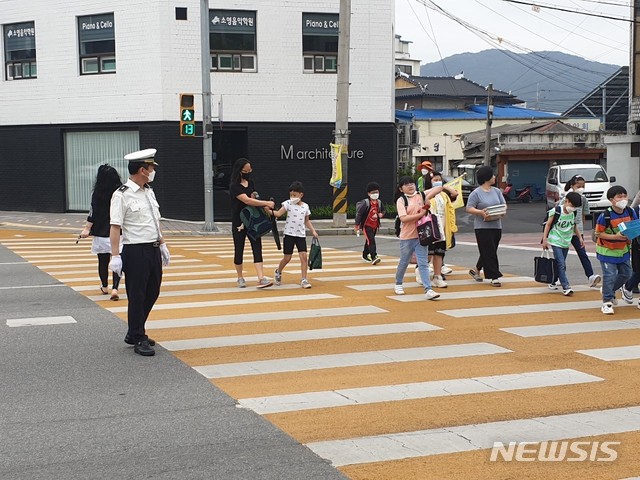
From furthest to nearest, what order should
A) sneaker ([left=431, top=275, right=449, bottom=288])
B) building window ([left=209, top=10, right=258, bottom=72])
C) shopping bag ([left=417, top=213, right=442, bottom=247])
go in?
building window ([left=209, top=10, right=258, bottom=72]) → sneaker ([left=431, top=275, right=449, bottom=288]) → shopping bag ([left=417, top=213, right=442, bottom=247])

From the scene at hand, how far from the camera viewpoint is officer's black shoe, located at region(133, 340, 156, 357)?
8.51 m

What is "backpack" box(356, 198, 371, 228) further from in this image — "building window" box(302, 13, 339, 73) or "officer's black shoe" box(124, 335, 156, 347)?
"building window" box(302, 13, 339, 73)

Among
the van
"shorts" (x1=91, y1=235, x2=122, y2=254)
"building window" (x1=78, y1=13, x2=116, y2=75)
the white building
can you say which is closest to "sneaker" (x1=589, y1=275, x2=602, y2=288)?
"shorts" (x1=91, y1=235, x2=122, y2=254)

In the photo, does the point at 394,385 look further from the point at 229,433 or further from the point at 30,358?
the point at 30,358

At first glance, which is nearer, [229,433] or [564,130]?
[229,433]

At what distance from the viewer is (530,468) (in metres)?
5.43

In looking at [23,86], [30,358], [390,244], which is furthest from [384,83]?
[30,358]

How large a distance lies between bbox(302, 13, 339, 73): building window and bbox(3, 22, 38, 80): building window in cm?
936

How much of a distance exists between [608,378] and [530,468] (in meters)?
2.55

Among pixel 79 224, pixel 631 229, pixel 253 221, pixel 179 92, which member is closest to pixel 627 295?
pixel 631 229

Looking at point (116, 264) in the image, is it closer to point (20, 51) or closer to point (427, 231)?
Result: point (427, 231)

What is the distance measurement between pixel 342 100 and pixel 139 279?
58.7ft

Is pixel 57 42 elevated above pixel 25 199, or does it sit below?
above

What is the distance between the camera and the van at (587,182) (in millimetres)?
33125
